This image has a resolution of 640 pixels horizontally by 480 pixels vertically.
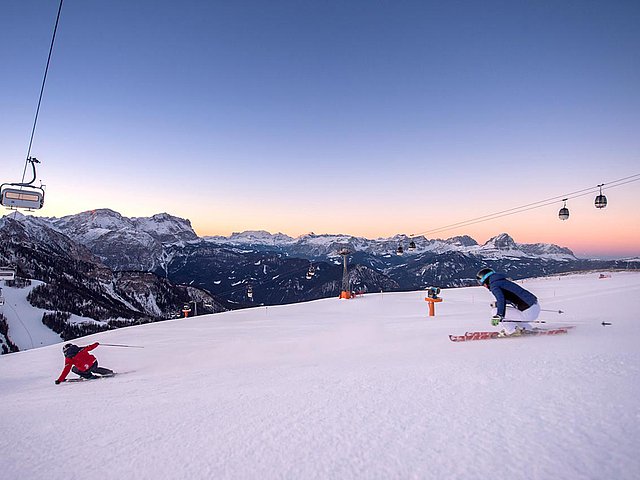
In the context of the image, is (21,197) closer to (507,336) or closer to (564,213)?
(507,336)

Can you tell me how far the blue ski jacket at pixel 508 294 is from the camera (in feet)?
30.3

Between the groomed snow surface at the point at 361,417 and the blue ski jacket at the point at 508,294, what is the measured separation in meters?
0.96

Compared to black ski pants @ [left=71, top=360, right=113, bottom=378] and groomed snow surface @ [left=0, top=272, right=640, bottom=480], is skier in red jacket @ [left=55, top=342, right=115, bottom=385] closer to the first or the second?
black ski pants @ [left=71, top=360, right=113, bottom=378]

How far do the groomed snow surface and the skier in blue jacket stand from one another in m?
0.60

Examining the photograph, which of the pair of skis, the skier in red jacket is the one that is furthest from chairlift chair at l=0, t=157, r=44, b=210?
the pair of skis

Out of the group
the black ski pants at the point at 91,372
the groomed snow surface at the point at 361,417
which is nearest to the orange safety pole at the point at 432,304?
the groomed snow surface at the point at 361,417

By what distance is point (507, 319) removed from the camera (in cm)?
922

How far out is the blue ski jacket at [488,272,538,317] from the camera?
364 inches

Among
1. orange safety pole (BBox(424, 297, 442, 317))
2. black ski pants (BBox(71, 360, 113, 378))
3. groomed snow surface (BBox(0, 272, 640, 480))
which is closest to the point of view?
groomed snow surface (BBox(0, 272, 640, 480))

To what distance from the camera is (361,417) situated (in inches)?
179

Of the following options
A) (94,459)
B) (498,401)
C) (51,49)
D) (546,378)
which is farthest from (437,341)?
(51,49)

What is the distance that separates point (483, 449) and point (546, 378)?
8.55ft

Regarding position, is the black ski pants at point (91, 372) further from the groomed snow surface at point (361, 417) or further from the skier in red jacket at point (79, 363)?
the groomed snow surface at point (361, 417)

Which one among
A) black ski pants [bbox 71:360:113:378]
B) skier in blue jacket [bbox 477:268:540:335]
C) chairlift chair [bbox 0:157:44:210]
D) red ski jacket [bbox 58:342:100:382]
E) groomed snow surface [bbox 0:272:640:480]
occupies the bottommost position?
black ski pants [bbox 71:360:113:378]
